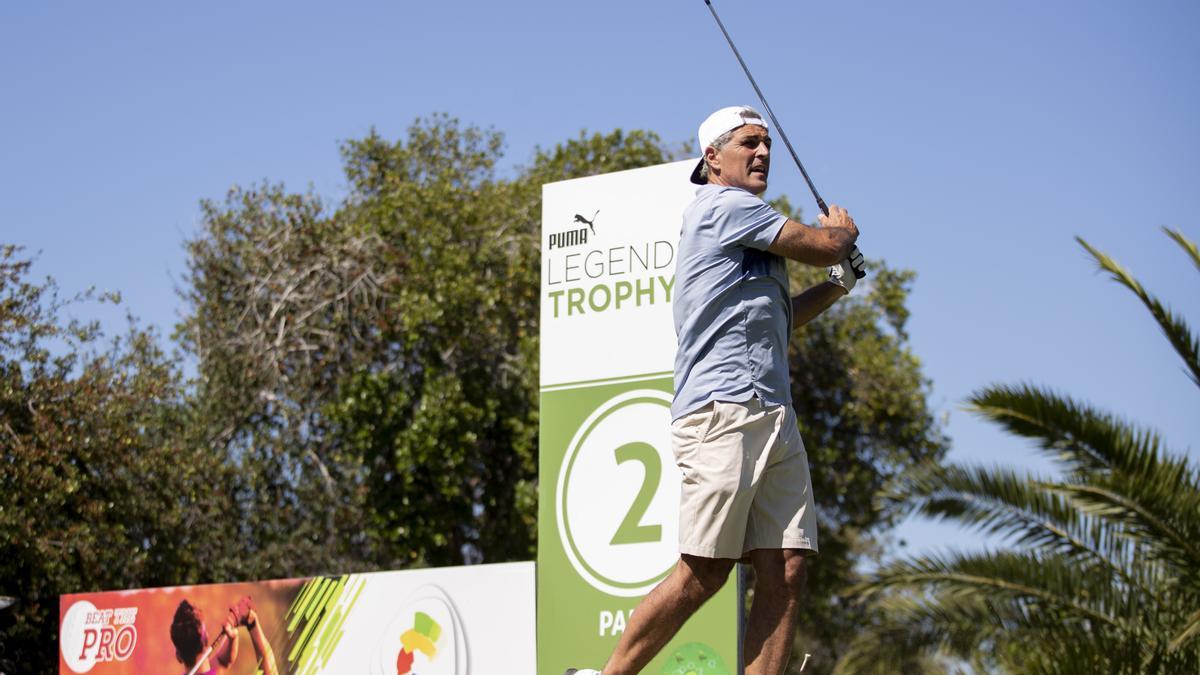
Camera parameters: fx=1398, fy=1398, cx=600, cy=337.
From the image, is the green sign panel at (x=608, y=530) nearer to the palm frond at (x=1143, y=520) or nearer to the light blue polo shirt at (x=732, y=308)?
the light blue polo shirt at (x=732, y=308)

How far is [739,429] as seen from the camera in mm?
3609

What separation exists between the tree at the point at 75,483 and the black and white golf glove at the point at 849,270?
22.9ft

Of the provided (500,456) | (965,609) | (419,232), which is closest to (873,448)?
(500,456)

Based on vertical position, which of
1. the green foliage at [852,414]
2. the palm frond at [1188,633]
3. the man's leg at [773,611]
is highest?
the green foliage at [852,414]

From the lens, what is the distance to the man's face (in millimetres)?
3949

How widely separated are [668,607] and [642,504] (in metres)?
2.39

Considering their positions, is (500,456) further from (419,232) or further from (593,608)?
(593,608)

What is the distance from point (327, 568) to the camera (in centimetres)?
1620

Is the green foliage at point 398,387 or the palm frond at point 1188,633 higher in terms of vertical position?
the green foliage at point 398,387

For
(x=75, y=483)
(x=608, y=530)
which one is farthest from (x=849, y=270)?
(x=75, y=483)

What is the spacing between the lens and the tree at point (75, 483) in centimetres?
1075

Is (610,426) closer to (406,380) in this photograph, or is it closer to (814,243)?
(814,243)

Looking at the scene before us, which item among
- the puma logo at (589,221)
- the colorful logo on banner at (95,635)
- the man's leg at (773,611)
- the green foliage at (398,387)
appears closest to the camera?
the man's leg at (773,611)

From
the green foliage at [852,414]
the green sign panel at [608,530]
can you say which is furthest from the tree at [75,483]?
the green foliage at [852,414]
